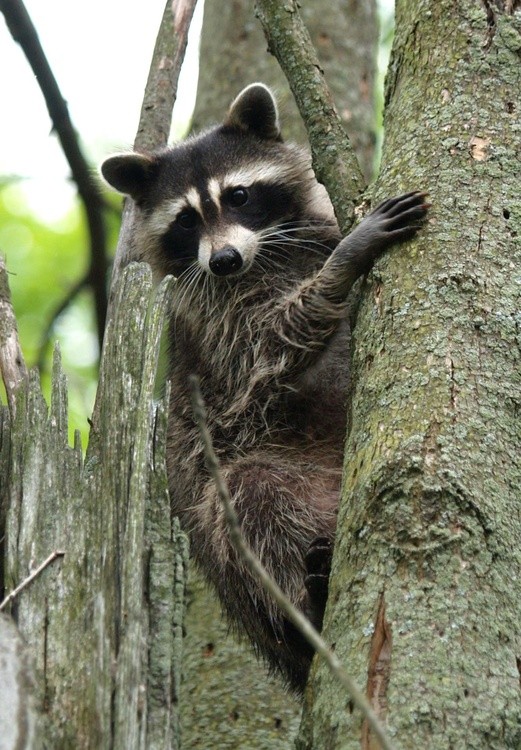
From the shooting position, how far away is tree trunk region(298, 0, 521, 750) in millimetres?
2121

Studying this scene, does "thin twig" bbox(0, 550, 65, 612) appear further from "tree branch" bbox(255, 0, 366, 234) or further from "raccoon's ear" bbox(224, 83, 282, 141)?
"raccoon's ear" bbox(224, 83, 282, 141)

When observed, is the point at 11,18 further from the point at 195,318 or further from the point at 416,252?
the point at 416,252

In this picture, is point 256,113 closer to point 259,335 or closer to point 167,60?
point 167,60

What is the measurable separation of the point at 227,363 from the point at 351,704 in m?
2.56

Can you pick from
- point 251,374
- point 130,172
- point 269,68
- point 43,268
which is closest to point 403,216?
point 251,374

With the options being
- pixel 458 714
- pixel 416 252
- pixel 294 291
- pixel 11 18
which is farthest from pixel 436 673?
pixel 11 18

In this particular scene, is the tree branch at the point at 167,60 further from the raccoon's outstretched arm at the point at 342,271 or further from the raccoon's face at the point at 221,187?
the raccoon's outstretched arm at the point at 342,271

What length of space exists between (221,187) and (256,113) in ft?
1.60

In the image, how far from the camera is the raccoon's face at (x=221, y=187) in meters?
4.81

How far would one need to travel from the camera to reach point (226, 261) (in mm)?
4492

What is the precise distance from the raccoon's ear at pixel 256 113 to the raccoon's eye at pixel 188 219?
561mm

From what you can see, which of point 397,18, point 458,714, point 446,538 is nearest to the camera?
point 458,714

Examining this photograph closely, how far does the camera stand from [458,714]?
2.04 metres

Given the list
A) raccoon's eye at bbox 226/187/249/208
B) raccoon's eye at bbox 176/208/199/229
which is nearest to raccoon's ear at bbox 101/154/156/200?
raccoon's eye at bbox 176/208/199/229
